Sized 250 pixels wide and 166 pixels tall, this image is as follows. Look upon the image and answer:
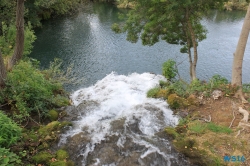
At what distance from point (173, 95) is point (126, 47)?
13.4m

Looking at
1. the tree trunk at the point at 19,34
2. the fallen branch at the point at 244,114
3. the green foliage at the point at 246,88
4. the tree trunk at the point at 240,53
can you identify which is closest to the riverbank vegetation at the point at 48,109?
the tree trunk at the point at 19,34

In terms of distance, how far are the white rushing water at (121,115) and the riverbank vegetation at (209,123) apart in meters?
0.58

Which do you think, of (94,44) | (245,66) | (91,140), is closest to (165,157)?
(91,140)

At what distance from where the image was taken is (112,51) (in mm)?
22312

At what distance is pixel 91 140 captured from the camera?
26.9 feet

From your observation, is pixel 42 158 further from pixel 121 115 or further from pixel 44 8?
pixel 44 8

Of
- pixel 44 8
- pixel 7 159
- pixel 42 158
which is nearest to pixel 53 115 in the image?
pixel 42 158

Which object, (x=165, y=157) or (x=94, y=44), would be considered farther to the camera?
(x=94, y=44)

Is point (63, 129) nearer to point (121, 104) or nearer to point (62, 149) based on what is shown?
point (62, 149)

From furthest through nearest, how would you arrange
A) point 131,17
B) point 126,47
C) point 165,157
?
1. point 126,47
2. point 131,17
3. point 165,157

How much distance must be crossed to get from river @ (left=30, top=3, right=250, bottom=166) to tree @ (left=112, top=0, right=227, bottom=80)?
125 inches

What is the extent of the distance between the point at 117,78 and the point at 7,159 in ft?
37.3

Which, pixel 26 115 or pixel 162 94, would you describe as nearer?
pixel 26 115

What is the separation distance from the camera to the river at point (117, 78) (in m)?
7.82
